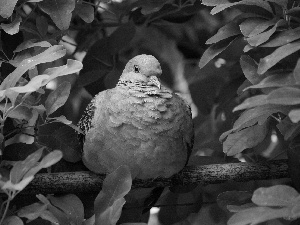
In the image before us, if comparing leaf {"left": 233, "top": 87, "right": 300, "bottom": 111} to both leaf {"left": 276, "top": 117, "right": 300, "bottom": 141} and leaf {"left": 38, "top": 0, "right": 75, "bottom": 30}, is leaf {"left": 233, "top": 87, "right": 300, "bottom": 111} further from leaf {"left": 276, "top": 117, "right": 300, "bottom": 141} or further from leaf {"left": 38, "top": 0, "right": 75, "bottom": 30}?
leaf {"left": 38, "top": 0, "right": 75, "bottom": 30}

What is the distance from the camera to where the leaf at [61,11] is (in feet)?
4.57

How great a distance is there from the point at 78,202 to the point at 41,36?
18.5 inches

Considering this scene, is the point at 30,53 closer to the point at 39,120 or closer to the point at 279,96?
the point at 39,120

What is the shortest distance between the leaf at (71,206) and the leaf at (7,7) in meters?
0.46

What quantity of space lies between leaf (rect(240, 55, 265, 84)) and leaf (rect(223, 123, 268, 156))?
137mm

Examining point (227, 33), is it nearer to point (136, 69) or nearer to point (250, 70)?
point (250, 70)

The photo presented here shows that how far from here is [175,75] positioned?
1964 mm

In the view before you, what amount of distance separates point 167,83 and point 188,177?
21.3 inches

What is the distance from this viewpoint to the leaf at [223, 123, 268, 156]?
53.7 inches

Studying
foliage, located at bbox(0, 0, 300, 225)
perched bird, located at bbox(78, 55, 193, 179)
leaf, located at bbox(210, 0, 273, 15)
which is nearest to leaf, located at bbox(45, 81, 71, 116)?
foliage, located at bbox(0, 0, 300, 225)

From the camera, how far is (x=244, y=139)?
1369mm

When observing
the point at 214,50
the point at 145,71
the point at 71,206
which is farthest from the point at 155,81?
the point at 71,206

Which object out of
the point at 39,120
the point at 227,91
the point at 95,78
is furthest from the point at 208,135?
the point at 39,120

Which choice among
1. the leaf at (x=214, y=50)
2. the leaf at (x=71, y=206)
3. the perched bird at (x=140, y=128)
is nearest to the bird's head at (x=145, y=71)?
the perched bird at (x=140, y=128)
